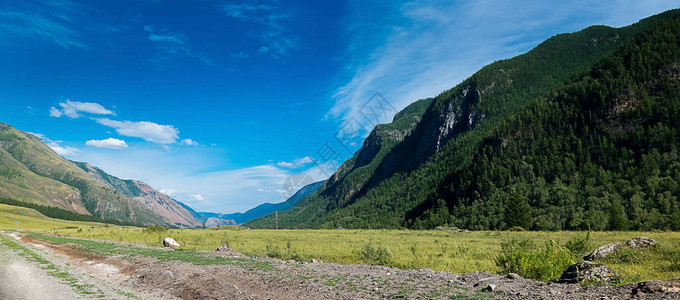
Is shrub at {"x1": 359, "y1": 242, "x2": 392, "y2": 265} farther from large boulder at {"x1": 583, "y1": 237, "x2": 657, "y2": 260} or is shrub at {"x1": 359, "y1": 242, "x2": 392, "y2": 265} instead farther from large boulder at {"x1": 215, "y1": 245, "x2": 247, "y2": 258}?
large boulder at {"x1": 583, "y1": 237, "x2": 657, "y2": 260}

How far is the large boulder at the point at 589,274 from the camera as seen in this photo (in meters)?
10.0

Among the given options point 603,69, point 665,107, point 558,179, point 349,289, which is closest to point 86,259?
point 349,289

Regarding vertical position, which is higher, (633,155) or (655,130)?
(655,130)

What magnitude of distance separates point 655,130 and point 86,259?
443 feet

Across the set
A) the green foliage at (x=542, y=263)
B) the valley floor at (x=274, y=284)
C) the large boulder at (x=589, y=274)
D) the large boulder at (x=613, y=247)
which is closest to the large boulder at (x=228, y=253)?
the valley floor at (x=274, y=284)

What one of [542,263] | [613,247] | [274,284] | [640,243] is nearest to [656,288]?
[542,263]

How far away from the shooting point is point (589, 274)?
1033 cm

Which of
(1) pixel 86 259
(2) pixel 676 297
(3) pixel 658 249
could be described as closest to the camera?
(2) pixel 676 297

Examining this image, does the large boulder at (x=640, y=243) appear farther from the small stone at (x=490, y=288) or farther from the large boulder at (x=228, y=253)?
the large boulder at (x=228, y=253)

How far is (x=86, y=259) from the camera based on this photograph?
24625 millimetres

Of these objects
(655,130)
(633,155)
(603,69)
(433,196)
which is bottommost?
(433,196)

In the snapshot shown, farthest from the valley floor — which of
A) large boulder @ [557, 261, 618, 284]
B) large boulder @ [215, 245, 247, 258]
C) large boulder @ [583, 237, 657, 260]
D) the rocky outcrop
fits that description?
large boulder @ [583, 237, 657, 260]

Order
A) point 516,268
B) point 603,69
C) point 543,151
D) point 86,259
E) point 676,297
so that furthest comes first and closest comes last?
point 603,69 → point 543,151 → point 86,259 → point 516,268 → point 676,297

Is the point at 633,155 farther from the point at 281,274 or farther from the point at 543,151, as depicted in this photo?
the point at 281,274
